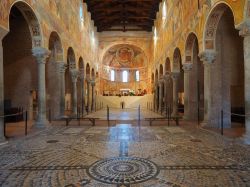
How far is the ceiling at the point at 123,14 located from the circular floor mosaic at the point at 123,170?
2444cm

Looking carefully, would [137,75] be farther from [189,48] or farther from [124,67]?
[189,48]

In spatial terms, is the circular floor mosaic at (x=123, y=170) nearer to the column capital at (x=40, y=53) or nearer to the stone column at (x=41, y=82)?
the stone column at (x=41, y=82)

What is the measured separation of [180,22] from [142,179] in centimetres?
1401

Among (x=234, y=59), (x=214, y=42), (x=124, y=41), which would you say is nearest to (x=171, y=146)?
(x=214, y=42)

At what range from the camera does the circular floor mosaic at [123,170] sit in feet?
15.1

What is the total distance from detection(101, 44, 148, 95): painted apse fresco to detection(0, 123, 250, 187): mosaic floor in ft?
113

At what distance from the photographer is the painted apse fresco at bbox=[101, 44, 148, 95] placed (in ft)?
141

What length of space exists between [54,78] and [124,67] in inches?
1188

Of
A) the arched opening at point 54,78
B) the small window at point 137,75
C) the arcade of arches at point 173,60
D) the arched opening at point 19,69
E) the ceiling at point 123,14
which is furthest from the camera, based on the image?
the small window at point 137,75

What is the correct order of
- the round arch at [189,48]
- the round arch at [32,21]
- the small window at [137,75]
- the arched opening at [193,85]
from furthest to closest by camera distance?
the small window at [137,75]
the arched opening at [193,85]
the round arch at [189,48]
the round arch at [32,21]

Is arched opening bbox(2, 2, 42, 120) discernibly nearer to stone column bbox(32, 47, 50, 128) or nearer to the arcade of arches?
the arcade of arches

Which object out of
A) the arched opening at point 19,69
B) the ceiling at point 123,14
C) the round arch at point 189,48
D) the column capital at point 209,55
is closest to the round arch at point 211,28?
the column capital at point 209,55

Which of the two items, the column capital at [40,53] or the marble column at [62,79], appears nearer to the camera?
the column capital at [40,53]

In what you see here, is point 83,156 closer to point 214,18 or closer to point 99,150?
point 99,150
